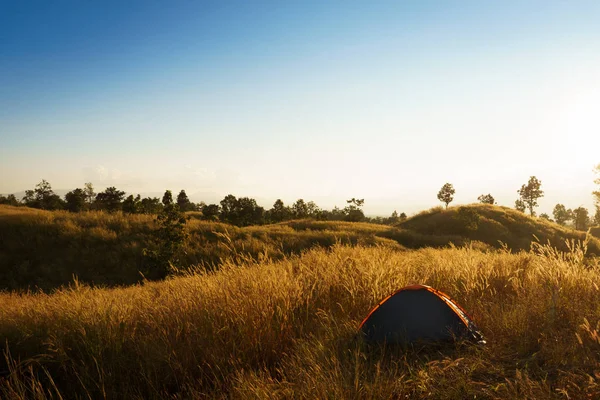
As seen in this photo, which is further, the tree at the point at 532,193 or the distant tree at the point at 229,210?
the tree at the point at 532,193

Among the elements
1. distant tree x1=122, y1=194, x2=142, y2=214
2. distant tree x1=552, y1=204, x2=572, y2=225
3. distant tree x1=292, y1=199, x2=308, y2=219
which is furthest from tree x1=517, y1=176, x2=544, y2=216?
distant tree x1=122, y1=194, x2=142, y2=214

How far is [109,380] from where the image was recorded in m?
4.39

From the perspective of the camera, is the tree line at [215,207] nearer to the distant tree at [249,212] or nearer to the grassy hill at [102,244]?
the distant tree at [249,212]

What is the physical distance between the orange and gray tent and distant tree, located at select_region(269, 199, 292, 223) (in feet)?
158

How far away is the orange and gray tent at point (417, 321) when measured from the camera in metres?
4.63

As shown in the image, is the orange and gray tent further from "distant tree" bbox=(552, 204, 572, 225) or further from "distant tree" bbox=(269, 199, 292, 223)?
"distant tree" bbox=(552, 204, 572, 225)

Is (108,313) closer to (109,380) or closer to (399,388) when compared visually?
(109,380)

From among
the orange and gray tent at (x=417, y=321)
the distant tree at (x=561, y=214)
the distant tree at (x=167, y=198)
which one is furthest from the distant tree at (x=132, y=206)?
the distant tree at (x=561, y=214)

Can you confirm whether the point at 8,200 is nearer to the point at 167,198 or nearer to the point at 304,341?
the point at 167,198

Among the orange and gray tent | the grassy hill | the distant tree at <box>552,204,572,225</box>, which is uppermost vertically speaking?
the distant tree at <box>552,204,572,225</box>

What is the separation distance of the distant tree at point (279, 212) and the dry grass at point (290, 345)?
46.9 metres

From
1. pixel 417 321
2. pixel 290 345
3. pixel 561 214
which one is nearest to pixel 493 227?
pixel 417 321

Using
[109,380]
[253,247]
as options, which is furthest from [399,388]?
[253,247]

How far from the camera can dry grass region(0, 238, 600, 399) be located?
334 centimetres
